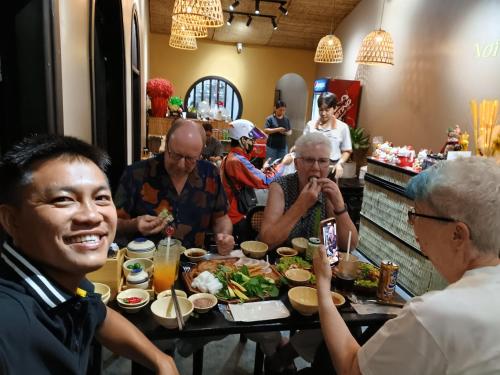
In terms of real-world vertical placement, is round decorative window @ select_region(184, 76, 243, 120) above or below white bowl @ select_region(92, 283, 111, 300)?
above

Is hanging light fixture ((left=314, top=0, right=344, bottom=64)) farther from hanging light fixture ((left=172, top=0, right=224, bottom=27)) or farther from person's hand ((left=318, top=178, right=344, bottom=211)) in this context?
person's hand ((left=318, top=178, right=344, bottom=211))

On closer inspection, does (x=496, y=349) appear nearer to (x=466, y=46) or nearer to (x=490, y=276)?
(x=490, y=276)

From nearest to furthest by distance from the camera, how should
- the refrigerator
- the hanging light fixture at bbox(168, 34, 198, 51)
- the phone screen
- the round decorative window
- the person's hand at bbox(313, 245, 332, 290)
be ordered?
the person's hand at bbox(313, 245, 332, 290) → the phone screen → the hanging light fixture at bbox(168, 34, 198, 51) → the refrigerator → the round decorative window

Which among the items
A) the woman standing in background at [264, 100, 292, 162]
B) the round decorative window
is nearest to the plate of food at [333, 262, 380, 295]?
the woman standing in background at [264, 100, 292, 162]

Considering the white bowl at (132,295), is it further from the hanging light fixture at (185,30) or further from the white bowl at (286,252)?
the hanging light fixture at (185,30)

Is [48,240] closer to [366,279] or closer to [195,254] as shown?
[195,254]

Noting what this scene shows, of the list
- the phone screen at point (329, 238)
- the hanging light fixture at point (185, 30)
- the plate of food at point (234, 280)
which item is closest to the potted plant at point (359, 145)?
the hanging light fixture at point (185, 30)

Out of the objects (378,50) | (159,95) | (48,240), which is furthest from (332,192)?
(159,95)

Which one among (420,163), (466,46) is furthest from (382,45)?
(420,163)

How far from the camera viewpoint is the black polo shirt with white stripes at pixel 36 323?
0.69 m

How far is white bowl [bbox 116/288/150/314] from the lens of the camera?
1.23m

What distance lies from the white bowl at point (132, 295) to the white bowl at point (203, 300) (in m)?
0.16

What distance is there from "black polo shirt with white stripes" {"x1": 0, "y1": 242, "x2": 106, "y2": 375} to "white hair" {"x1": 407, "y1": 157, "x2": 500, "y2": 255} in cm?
100

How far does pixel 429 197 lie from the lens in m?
1.01
